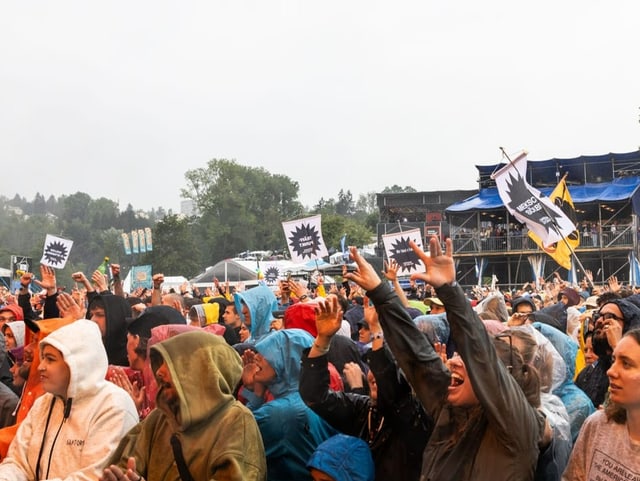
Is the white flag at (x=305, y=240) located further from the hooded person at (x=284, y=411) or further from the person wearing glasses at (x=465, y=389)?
the person wearing glasses at (x=465, y=389)

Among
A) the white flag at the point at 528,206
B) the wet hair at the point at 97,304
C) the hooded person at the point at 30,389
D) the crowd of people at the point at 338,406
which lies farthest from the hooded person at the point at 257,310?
the white flag at the point at 528,206

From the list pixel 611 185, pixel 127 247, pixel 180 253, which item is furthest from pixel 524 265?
pixel 180 253

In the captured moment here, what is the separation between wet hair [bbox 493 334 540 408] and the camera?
10.2 feet

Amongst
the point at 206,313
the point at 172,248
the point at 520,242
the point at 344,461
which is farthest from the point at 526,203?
the point at 172,248

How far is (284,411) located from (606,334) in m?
2.21

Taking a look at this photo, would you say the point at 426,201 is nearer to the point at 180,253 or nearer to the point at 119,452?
the point at 180,253

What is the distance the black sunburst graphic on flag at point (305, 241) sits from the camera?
53.0 ft

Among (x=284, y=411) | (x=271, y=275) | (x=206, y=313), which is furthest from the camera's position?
(x=271, y=275)

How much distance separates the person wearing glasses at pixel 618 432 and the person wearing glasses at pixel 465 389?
0.56 ft

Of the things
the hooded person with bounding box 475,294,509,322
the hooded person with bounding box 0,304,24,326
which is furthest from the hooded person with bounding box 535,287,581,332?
the hooded person with bounding box 0,304,24,326

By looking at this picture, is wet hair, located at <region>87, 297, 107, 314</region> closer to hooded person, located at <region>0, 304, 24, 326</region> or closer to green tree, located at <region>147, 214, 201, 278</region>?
hooded person, located at <region>0, 304, 24, 326</region>

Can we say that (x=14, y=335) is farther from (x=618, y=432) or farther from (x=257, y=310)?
(x=618, y=432)

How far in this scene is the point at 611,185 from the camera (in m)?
37.7

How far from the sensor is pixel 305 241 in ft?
53.2
